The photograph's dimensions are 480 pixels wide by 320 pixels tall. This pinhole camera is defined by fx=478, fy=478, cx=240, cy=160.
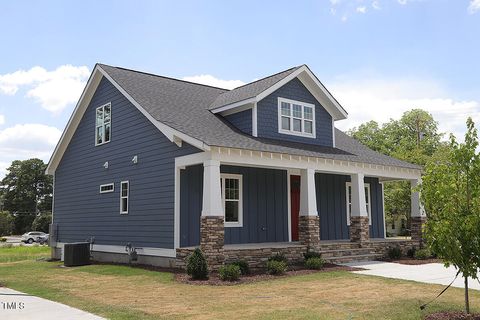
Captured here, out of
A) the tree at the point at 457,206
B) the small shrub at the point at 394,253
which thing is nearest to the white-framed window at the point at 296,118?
the small shrub at the point at 394,253

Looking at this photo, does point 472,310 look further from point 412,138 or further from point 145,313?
point 412,138

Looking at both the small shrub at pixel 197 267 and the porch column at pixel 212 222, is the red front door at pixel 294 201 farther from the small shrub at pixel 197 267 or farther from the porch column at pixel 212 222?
the small shrub at pixel 197 267

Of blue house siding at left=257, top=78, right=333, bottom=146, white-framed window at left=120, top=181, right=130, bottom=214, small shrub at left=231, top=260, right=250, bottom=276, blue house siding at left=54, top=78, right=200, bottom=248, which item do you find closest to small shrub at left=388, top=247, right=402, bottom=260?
blue house siding at left=257, top=78, right=333, bottom=146

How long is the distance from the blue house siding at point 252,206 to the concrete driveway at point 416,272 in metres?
3.29

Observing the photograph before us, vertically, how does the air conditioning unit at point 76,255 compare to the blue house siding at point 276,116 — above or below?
below

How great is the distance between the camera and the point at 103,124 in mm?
20000

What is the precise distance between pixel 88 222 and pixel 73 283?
7.82m

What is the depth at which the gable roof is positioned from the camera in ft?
49.2

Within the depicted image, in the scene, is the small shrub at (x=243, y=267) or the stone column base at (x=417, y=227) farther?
the stone column base at (x=417, y=227)

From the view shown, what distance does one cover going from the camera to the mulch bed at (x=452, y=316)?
303 inches

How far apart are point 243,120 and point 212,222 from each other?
5.58 meters

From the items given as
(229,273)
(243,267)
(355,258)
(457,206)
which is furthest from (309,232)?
(457,206)

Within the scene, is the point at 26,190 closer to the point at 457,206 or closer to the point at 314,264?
the point at 314,264

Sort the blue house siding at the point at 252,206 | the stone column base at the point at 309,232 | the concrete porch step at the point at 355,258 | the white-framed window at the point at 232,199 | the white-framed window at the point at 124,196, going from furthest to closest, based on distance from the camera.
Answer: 1. the white-framed window at the point at 124,196
2. the white-framed window at the point at 232,199
3. the concrete porch step at the point at 355,258
4. the stone column base at the point at 309,232
5. the blue house siding at the point at 252,206
